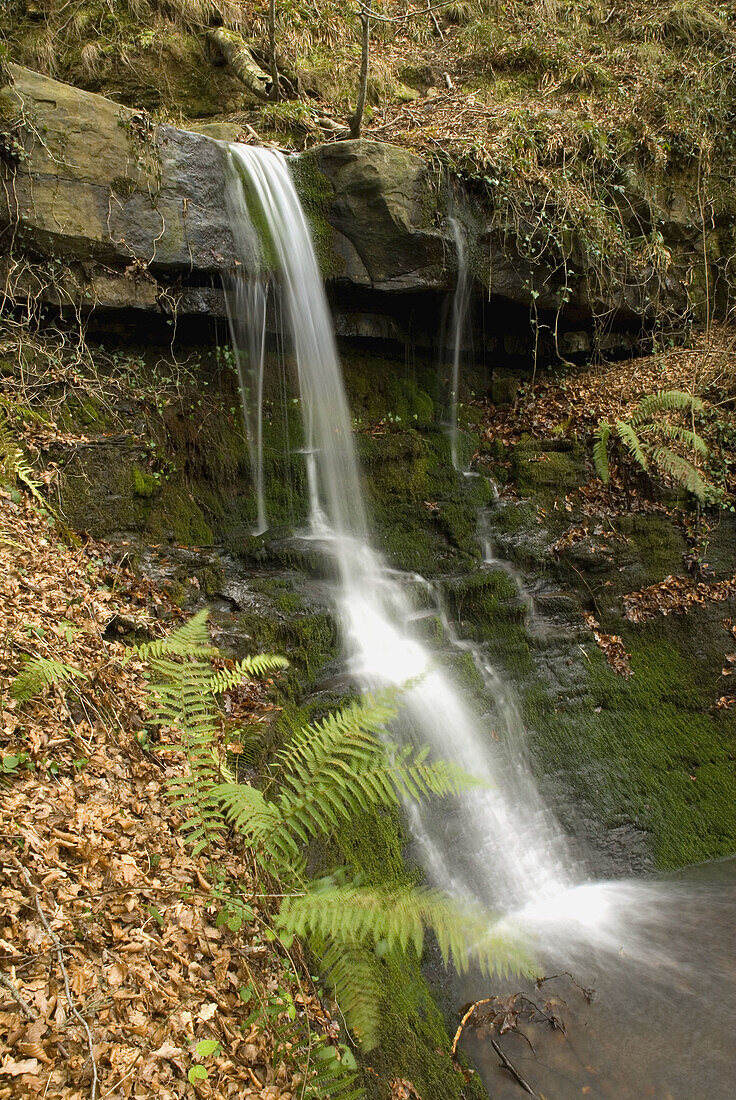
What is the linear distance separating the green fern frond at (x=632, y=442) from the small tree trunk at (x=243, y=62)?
6.69m

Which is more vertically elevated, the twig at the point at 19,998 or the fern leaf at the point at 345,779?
the fern leaf at the point at 345,779

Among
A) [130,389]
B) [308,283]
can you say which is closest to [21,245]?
[130,389]

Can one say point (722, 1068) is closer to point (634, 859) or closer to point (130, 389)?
point (634, 859)

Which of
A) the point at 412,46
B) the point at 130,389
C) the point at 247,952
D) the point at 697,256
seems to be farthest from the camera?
the point at 412,46

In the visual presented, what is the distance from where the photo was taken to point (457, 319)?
883 centimetres

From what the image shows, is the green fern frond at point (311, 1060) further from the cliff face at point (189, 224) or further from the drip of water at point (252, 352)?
the cliff face at point (189, 224)

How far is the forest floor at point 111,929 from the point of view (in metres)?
2.03

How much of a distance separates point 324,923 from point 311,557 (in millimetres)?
4367

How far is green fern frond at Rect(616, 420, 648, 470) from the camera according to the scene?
756cm

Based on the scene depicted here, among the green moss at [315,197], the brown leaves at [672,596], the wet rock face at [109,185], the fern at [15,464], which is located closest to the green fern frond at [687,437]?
the brown leaves at [672,596]

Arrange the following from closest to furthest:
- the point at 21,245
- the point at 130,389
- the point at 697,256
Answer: the point at 21,245, the point at 130,389, the point at 697,256

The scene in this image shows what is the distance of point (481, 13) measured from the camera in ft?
36.7

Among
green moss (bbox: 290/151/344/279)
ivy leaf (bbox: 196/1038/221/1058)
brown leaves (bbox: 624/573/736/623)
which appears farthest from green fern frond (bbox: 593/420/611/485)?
ivy leaf (bbox: 196/1038/221/1058)

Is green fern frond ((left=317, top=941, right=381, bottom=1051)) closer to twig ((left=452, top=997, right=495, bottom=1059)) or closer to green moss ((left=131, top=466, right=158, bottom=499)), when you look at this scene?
twig ((left=452, top=997, right=495, bottom=1059))
